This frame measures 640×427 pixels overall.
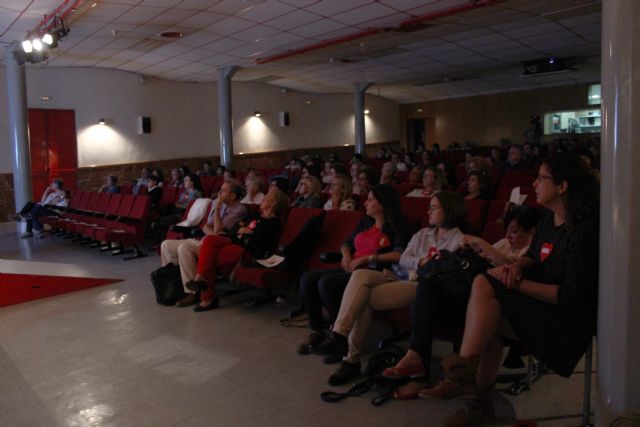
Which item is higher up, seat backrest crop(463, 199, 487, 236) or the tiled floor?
seat backrest crop(463, 199, 487, 236)

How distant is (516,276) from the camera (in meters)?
2.33

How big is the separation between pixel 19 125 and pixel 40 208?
5.21ft

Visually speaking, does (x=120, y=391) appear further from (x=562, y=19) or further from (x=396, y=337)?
(x=562, y=19)

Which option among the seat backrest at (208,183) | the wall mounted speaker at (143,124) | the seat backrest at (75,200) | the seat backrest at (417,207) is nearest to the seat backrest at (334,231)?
the seat backrest at (417,207)

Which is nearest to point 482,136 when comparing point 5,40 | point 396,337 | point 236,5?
point 236,5

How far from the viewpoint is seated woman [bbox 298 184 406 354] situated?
323cm

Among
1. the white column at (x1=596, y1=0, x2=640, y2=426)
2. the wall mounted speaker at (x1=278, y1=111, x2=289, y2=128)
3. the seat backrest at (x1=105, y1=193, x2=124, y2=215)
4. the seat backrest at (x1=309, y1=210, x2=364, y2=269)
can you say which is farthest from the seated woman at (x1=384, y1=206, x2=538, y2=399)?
the wall mounted speaker at (x1=278, y1=111, x2=289, y2=128)

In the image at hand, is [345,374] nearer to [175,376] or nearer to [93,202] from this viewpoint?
[175,376]

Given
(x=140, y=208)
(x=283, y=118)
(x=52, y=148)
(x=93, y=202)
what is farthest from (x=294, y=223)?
(x=283, y=118)

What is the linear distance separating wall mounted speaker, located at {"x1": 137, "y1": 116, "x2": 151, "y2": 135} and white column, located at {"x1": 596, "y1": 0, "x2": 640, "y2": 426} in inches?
471

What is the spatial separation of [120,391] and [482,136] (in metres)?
16.7

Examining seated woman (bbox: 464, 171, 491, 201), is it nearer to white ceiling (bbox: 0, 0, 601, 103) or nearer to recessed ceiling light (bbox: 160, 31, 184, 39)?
white ceiling (bbox: 0, 0, 601, 103)

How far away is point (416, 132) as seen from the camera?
1986 cm

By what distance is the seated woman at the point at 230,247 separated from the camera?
428 cm
